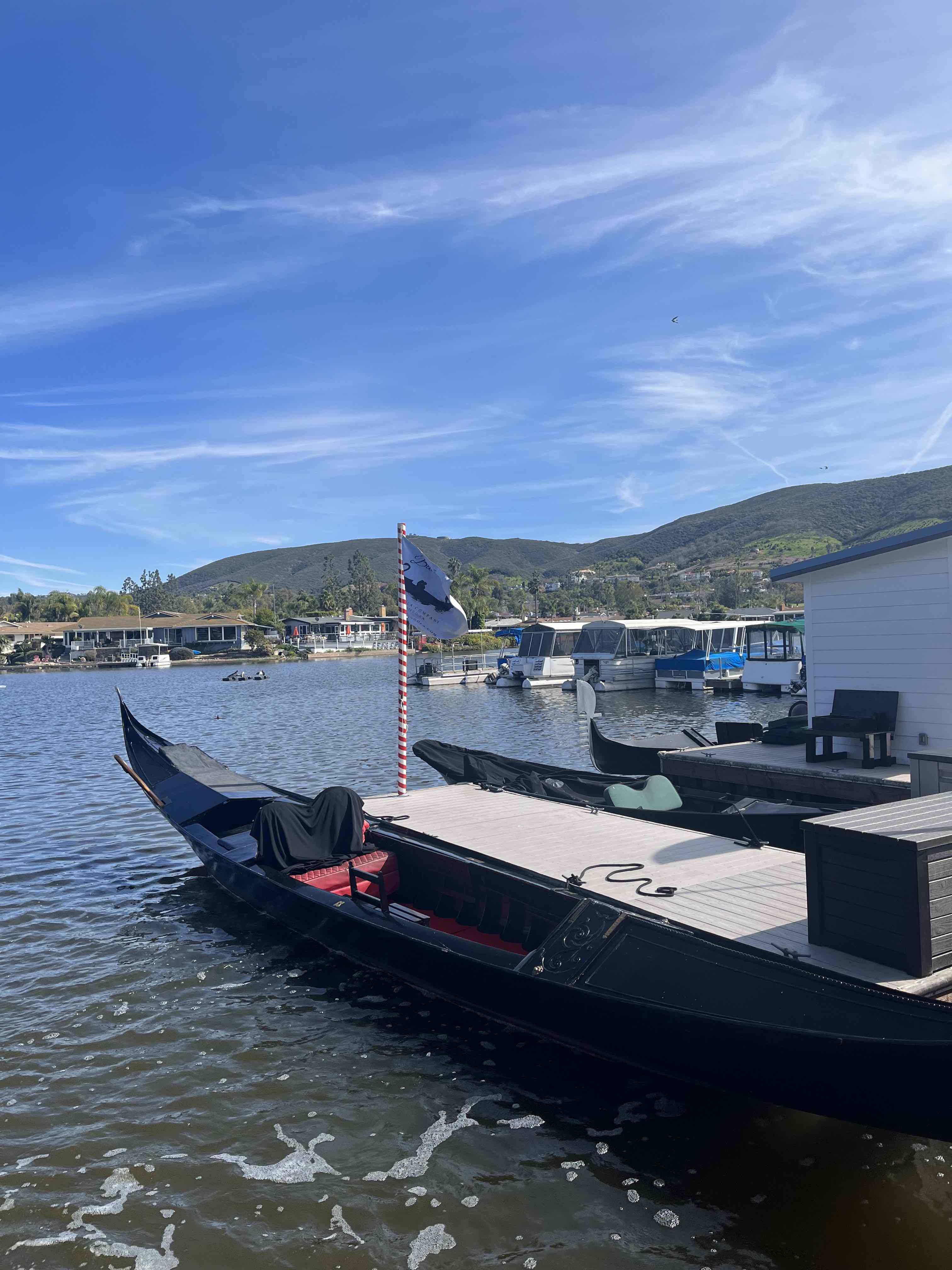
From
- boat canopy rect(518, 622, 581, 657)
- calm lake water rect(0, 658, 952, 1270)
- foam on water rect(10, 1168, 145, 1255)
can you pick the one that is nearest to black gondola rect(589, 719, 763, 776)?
calm lake water rect(0, 658, 952, 1270)

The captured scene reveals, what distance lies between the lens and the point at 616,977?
20.9 feet

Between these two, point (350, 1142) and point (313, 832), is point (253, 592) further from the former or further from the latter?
point (350, 1142)

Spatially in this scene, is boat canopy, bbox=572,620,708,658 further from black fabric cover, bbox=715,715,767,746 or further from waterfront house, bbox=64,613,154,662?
waterfront house, bbox=64,613,154,662

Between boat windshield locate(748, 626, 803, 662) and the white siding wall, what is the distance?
3302 cm

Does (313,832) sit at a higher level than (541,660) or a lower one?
lower

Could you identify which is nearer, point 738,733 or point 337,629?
point 738,733

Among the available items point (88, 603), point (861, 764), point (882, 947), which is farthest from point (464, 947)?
point (88, 603)

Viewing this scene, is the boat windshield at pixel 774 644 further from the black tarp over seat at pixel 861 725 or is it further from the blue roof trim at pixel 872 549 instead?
the black tarp over seat at pixel 861 725

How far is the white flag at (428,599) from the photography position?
45.3 feet

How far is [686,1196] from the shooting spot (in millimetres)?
5492

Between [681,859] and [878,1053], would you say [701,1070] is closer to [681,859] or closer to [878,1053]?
[878,1053]

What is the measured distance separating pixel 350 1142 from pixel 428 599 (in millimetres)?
8764

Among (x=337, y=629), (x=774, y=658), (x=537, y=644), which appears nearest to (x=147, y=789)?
(x=774, y=658)

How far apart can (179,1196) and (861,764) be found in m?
11.0
